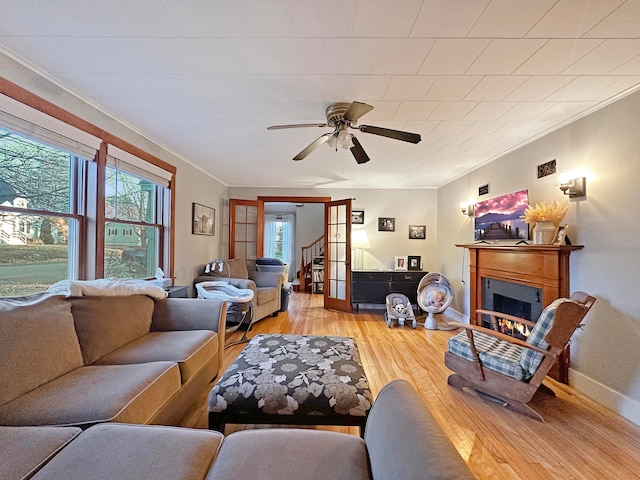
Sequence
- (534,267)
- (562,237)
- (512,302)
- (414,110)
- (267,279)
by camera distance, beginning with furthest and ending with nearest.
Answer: (267,279), (512,302), (534,267), (562,237), (414,110)

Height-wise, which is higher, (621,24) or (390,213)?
(621,24)

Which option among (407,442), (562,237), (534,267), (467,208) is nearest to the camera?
(407,442)

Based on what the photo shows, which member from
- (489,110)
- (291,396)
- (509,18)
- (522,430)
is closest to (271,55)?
(509,18)

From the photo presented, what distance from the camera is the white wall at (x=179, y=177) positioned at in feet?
6.04

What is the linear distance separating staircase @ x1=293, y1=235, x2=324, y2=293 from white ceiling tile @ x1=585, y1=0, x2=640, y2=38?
6353mm

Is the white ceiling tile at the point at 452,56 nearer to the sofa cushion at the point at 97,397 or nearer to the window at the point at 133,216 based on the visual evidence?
the sofa cushion at the point at 97,397

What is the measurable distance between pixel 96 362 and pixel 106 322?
0.26 m

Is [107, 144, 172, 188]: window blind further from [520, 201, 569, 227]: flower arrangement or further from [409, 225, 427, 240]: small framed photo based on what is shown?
[409, 225, 427, 240]: small framed photo

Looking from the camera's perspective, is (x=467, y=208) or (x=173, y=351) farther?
(x=467, y=208)

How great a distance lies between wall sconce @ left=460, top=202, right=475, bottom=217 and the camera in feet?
13.3

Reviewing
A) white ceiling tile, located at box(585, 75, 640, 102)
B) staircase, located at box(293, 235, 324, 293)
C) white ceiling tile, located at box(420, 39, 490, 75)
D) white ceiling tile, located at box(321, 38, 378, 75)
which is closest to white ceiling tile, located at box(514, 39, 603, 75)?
white ceiling tile, located at box(420, 39, 490, 75)

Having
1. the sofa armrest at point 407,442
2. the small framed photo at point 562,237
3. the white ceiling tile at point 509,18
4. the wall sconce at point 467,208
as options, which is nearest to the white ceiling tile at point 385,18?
the white ceiling tile at point 509,18

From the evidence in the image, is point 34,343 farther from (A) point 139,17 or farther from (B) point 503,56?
(B) point 503,56

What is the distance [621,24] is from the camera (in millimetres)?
1404
